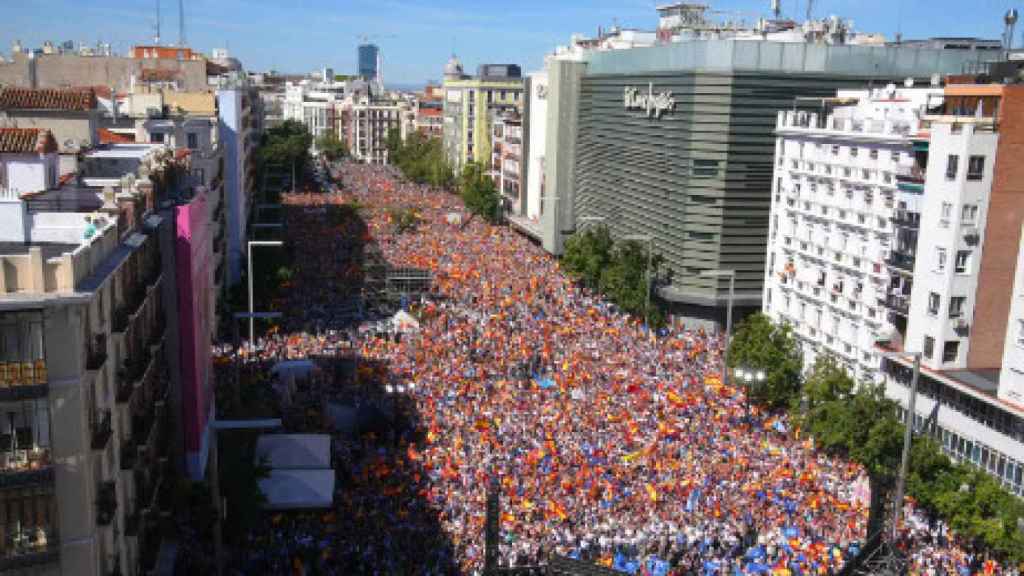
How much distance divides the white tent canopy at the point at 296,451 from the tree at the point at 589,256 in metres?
32.3

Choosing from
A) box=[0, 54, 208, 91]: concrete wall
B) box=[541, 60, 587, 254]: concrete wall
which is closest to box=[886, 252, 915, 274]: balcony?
box=[541, 60, 587, 254]: concrete wall

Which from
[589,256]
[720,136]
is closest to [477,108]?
[589,256]

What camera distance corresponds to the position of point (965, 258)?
3603 cm

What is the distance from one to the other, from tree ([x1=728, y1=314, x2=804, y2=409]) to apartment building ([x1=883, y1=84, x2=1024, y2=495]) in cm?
498

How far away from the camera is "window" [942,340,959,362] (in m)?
36.3

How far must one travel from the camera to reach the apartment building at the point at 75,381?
17.0m

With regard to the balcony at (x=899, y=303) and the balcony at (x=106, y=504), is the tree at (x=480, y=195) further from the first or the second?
the balcony at (x=106, y=504)

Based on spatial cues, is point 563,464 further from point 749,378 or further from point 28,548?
point 28,548

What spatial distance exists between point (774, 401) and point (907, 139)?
12262mm

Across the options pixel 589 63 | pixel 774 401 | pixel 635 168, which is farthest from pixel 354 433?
pixel 589 63

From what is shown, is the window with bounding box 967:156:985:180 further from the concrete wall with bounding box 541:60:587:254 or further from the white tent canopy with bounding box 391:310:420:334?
the concrete wall with bounding box 541:60:587:254

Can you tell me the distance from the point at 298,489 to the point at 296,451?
1957 mm

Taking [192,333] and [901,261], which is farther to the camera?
[901,261]

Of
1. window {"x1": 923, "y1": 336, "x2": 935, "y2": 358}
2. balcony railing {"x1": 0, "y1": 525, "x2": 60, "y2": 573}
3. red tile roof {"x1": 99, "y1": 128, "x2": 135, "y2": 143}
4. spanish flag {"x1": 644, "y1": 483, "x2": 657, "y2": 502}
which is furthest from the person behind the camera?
red tile roof {"x1": 99, "y1": 128, "x2": 135, "y2": 143}
